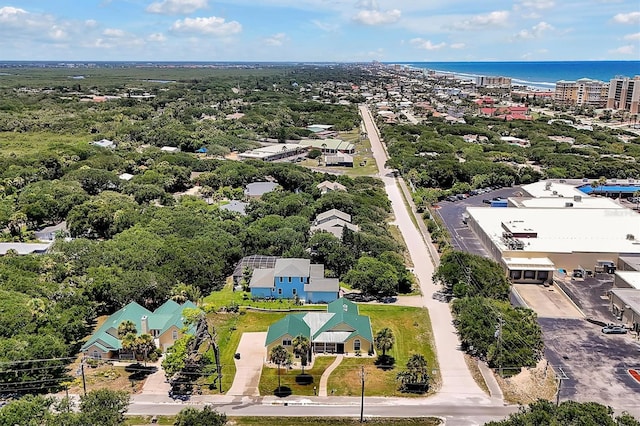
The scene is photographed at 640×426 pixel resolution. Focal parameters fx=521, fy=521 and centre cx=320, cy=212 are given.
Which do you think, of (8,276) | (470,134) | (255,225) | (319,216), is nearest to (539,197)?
(319,216)

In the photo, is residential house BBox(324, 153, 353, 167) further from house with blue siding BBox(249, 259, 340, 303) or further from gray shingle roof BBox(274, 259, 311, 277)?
house with blue siding BBox(249, 259, 340, 303)

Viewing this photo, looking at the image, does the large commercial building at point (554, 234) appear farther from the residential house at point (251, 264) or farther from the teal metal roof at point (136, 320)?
the teal metal roof at point (136, 320)

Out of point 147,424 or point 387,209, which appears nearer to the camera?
point 147,424

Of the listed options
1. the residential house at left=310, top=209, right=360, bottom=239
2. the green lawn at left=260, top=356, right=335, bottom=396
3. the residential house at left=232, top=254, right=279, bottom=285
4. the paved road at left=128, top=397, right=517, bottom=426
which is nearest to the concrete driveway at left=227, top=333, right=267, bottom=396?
the green lawn at left=260, top=356, right=335, bottom=396

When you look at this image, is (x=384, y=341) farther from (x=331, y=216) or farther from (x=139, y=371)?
(x=331, y=216)

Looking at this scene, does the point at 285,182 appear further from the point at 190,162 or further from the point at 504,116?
the point at 504,116

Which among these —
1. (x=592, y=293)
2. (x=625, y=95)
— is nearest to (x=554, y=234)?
(x=592, y=293)

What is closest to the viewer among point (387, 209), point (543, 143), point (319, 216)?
point (319, 216)
